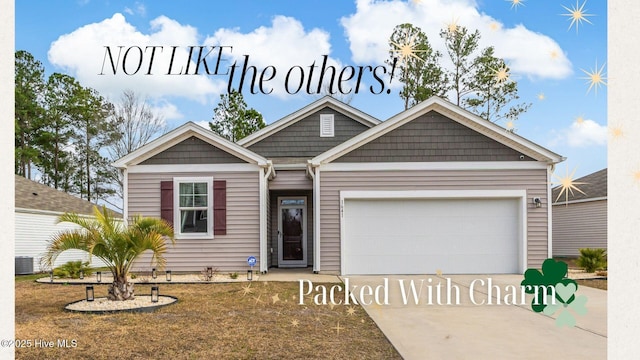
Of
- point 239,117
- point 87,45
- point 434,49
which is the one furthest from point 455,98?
point 87,45

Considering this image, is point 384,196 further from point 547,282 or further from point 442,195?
point 547,282

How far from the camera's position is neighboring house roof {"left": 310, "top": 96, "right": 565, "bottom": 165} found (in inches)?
481

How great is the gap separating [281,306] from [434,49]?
1325 cm

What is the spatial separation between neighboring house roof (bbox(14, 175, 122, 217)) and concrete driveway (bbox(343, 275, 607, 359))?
11346mm

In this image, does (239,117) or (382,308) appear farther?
(239,117)

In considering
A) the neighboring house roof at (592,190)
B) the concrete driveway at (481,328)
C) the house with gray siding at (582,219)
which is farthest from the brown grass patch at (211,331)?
the house with gray siding at (582,219)

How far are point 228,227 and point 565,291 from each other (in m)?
7.10

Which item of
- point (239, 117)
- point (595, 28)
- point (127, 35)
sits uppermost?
point (239, 117)

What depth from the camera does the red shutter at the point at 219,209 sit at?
12.4m

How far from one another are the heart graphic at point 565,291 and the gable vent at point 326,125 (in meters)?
8.71

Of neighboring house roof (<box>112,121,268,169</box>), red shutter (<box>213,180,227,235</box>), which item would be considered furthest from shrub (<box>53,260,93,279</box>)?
red shutter (<box>213,180,227,235</box>)

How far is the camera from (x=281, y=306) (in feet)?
25.3

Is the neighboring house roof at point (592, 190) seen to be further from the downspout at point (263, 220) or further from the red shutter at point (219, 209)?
the red shutter at point (219, 209)

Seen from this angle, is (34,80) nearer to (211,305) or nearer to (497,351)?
(211,305)
